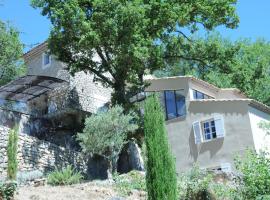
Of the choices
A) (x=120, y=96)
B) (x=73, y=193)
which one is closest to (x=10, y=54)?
(x=120, y=96)

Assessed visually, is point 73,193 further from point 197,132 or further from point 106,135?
point 197,132

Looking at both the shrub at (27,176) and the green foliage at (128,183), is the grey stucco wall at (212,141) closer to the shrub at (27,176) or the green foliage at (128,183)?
the green foliage at (128,183)

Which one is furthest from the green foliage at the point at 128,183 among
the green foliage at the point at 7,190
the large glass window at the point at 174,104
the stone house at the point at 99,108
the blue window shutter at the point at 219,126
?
the large glass window at the point at 174,104

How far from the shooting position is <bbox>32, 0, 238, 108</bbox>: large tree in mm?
26922

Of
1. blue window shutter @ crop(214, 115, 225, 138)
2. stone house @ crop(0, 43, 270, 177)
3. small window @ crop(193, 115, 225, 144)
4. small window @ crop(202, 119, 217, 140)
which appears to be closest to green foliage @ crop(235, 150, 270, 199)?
stone house @ crop(0, 43, 270, 177)

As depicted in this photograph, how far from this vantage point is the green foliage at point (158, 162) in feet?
49.1

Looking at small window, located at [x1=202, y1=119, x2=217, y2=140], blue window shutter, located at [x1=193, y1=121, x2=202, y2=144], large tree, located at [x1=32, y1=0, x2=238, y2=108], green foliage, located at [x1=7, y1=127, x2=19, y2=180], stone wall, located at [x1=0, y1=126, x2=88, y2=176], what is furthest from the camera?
blue window shutter, located at [x1=193, y1=121, x2=202, y2=144]

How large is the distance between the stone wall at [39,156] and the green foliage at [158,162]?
10210mm

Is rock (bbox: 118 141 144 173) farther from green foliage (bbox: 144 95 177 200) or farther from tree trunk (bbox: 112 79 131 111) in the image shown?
green foliage (bbox: 144 95 177 200)

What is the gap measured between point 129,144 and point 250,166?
1300 cm

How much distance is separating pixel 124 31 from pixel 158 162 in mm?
12883

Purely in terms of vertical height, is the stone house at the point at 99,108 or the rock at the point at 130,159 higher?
the stone house at the point at 99,108

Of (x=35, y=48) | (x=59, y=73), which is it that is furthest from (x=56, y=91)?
(x=35, y=48)

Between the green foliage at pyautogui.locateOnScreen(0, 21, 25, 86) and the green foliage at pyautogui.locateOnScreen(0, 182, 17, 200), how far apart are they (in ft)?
78.2
